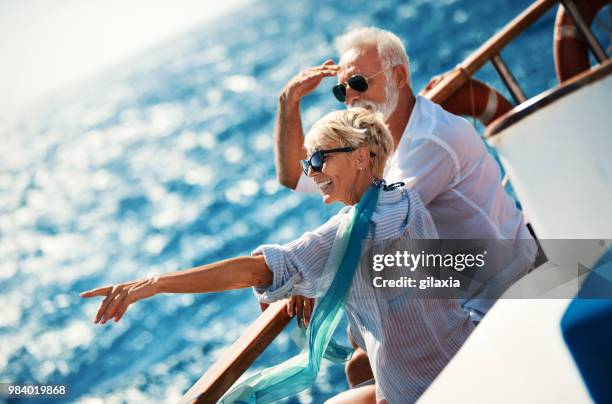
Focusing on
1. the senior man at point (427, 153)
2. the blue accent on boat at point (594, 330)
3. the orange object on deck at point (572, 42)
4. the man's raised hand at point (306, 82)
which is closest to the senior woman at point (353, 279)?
the senior man at point (427, 153)

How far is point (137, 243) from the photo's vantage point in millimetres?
14672

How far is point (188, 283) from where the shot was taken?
1.36 meters

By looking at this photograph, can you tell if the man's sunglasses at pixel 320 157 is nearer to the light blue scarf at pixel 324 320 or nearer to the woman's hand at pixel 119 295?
the light blue scarf at pixel 324 320

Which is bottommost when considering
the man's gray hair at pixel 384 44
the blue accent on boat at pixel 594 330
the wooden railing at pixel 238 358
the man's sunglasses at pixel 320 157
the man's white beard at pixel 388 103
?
the blue accent on boat at pixel 594 330

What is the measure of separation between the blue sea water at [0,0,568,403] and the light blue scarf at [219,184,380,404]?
2409mm

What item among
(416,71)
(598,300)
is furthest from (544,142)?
(416,71)

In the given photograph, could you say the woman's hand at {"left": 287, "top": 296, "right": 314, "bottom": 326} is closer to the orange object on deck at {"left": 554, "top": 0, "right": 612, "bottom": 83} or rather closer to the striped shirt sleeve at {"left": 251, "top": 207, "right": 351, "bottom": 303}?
the striped shirt sleeve at {"left": 251, "top": 207, "right": 351, "bottom": 303}

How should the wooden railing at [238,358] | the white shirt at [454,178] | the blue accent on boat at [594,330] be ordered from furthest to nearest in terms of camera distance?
the white shirt at [454,178]
the wooden railing at [238,358]
the blue accent on boat at [594,330]

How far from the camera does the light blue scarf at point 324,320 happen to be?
149 centimetres

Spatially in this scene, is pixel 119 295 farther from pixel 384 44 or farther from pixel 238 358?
pixel 384 44

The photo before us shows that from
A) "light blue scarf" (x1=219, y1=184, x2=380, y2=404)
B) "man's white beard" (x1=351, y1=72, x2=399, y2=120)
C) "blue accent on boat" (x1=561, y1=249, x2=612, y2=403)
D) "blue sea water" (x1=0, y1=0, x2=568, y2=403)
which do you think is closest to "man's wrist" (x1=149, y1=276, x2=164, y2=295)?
"light blue scarf" (x1=219, y1=184, x2=380, y2=404)

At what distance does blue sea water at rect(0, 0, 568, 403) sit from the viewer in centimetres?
921

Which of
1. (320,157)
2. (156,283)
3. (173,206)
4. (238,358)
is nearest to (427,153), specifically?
(320,157)

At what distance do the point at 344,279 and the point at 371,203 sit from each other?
0.62ft
